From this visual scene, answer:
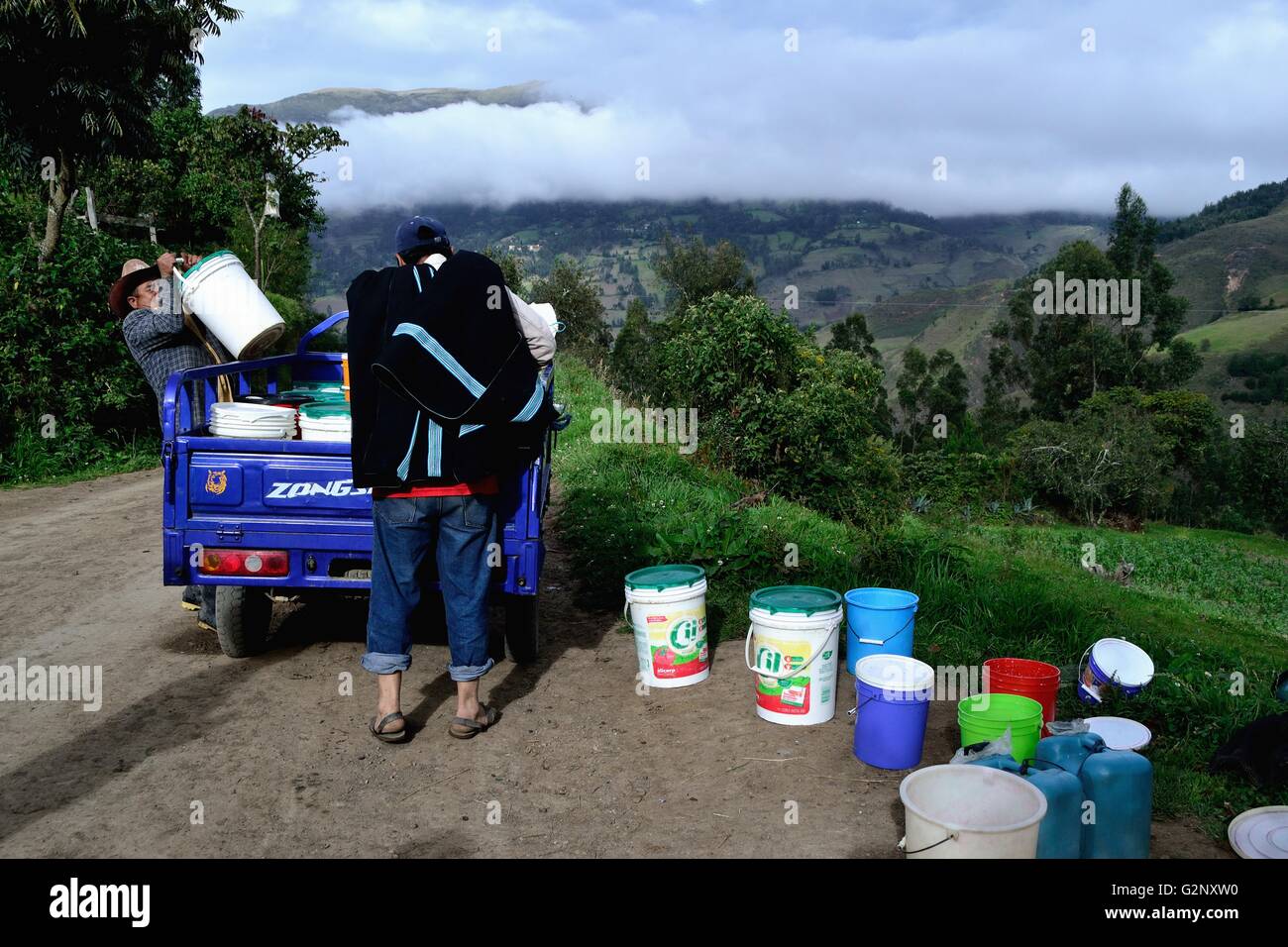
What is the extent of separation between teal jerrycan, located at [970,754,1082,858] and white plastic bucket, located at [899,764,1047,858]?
8 centimetres

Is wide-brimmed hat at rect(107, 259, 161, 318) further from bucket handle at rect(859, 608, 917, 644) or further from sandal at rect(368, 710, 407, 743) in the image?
bucket handle at rect(859, 608, 917, 644)

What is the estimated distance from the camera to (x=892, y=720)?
→ 3.96m

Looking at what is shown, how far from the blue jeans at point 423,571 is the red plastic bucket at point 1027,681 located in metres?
2.34

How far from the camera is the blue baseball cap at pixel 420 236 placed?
422 cm

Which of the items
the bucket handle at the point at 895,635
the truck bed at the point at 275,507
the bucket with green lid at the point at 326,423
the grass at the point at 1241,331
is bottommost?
the bucket handle at the point at 895,635

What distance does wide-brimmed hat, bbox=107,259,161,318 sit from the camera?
5.75 meters

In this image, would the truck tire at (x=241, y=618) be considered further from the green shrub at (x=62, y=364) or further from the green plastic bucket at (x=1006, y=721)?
the green shrub at (x=62, y=364)

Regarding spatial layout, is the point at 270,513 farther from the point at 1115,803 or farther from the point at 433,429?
the point at 1115,803

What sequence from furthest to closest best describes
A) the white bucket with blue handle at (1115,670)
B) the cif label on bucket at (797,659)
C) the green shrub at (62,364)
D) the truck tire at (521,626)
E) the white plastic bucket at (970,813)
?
1. the green shrub at (62,364)
2. the truck tire at (521,626)
3. the white bucket with blue handle at (1115,670)
4. the cif label on bucket at (797,659)
5. the white plastic bucket at (970,813)

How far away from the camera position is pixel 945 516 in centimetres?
1030

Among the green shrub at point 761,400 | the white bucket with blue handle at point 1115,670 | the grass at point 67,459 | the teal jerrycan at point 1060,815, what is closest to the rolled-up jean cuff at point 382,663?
the teal jerrycan at point 1060,815

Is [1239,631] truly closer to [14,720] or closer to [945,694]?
[945,694]

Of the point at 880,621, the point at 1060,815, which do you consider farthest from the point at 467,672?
the point at 1060,815
